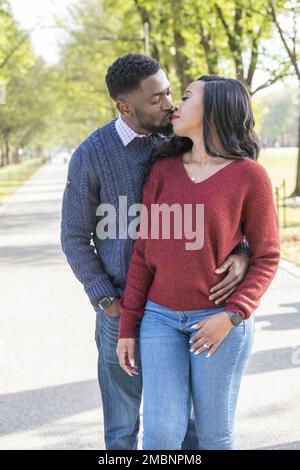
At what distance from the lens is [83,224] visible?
125 inches

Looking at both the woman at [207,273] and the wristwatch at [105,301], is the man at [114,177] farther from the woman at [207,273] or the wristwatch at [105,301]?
the woman at [207,273]

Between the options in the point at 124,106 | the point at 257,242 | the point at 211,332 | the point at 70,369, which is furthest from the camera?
the point at 70,369

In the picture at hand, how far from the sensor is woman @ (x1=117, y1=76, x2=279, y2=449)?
9.20ft

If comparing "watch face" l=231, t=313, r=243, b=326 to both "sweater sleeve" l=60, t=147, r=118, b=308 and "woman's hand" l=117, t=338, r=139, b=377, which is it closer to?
"woman's hand" l=117, t=338, r=139, b=377

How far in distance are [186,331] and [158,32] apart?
940 inches

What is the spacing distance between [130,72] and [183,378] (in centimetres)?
110

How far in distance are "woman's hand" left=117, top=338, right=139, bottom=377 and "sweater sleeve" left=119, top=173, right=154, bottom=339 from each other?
0.07ft

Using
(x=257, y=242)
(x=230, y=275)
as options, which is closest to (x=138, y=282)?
(x=230, y=275)

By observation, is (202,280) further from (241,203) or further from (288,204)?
(288,204)

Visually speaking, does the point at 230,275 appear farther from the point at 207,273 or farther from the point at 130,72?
the point at 130,72

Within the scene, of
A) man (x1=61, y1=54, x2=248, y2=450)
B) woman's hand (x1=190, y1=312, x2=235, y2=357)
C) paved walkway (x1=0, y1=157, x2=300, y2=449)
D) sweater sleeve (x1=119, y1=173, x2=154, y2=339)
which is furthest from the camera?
paved walkway (x1=0, y1=157, x2=300, y2=449)

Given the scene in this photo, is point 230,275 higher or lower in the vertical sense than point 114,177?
lower

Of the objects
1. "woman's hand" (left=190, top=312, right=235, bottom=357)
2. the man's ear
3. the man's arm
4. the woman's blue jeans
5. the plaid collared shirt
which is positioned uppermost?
the man's ear

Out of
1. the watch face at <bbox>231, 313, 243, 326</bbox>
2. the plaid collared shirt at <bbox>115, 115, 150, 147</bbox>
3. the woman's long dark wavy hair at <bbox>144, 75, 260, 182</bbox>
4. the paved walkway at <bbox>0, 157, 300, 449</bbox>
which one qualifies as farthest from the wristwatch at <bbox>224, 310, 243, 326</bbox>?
the paved walkway at <bbox>0, 157, 300, 449</bbox>
